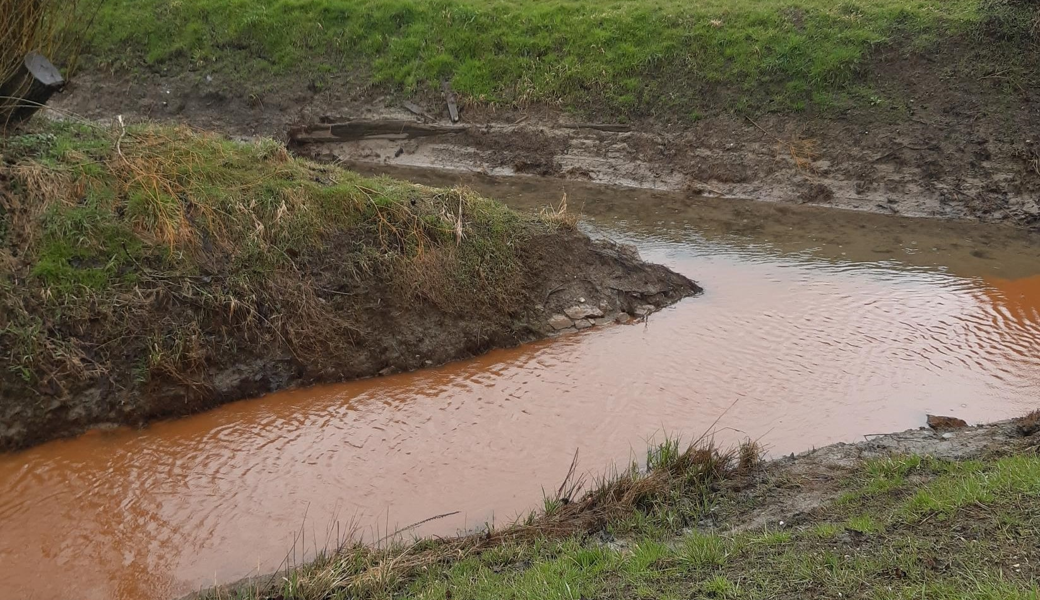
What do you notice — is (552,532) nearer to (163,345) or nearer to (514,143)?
(163,345)

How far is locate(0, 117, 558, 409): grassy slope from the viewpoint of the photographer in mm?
6562

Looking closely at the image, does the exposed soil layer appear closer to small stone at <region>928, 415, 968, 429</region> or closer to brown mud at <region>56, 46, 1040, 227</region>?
small stone at <region>928, 415, 968, 429</region>

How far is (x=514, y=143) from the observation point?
1570 cm

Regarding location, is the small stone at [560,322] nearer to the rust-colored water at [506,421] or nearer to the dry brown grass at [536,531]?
the rust-colored water at [506,421]

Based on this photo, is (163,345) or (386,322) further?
(386,322)

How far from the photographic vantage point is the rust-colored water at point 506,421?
17.5 ft

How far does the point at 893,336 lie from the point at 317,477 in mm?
6237

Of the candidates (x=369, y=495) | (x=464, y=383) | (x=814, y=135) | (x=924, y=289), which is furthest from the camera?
(x=814, y=135)

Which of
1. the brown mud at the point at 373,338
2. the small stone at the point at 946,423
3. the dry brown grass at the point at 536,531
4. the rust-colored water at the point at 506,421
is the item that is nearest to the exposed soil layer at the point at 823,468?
the small stone at the point at 946,423

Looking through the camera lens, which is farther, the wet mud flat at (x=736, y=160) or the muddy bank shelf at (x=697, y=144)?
the muddy bank shelf at (x=697, y=144)

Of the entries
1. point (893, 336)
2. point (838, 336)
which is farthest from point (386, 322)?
point (893, 336)

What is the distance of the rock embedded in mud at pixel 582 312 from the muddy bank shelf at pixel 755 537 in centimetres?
271

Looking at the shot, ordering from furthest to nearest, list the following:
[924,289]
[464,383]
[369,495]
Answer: [924,289]
[464,383]
[369,495]

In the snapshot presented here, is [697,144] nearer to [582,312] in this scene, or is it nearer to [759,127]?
[759,127]
